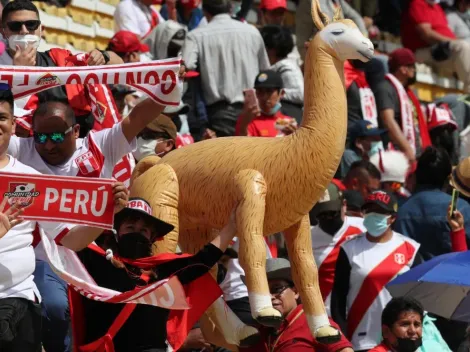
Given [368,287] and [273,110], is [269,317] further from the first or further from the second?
[273,110]

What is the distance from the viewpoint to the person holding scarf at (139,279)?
697 cm

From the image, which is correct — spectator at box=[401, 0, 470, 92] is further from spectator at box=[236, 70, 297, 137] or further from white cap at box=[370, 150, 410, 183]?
spectator at box=[236, 70, 297, 137]

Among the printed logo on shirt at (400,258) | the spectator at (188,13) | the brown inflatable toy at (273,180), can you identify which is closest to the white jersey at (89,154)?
the brown inflatable toy at (273,180)

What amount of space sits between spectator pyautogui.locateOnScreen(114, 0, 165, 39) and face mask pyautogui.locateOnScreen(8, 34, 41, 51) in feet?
14.3

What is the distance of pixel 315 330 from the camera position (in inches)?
280

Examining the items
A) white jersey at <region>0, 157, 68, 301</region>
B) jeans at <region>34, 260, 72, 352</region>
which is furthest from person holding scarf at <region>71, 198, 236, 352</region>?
→ jeans at <region>34, 260, 72, 352</region>

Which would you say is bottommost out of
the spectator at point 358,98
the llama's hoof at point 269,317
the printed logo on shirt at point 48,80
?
the spectator at point 358,98

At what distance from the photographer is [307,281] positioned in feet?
23.5

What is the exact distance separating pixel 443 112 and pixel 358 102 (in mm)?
1284

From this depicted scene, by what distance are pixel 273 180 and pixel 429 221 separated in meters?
3.89

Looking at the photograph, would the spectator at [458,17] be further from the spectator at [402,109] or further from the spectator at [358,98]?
the spectator at [358,98]

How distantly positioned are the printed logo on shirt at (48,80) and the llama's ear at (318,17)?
4.41ft

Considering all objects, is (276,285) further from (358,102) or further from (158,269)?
(358,102)

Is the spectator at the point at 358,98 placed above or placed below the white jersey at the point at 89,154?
below
